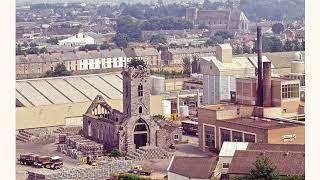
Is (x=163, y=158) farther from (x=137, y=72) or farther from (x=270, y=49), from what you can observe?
(x=270, y=49)

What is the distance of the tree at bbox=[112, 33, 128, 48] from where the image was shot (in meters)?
28.2

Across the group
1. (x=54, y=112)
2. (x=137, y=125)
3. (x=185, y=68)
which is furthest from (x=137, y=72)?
(x=185, y=68)

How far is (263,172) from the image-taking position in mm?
6480

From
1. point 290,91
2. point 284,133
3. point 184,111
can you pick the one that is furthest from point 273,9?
point 284,133

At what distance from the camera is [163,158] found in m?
9.06

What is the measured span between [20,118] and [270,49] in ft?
43.2

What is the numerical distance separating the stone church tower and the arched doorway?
0.13 metres

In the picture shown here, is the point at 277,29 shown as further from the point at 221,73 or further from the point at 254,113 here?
the point at 254,113

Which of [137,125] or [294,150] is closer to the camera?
[294,150]

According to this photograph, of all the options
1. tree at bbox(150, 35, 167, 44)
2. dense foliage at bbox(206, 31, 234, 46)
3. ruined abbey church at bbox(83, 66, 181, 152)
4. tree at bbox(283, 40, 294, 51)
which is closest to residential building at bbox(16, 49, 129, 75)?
tree at bbox(283, 40, 294, 51)

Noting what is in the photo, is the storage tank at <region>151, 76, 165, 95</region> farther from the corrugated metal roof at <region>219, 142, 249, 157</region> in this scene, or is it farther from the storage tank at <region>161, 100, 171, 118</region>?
the corrugated metal roof at <region>219, 142, 249, 157</region>

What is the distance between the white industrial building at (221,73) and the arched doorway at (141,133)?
2.50 m

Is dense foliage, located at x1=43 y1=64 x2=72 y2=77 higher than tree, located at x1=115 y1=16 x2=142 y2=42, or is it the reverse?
tree, located at x1=115 y1=16 x2=142 y2=42

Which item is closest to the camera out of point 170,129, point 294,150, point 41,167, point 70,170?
point 294,150
